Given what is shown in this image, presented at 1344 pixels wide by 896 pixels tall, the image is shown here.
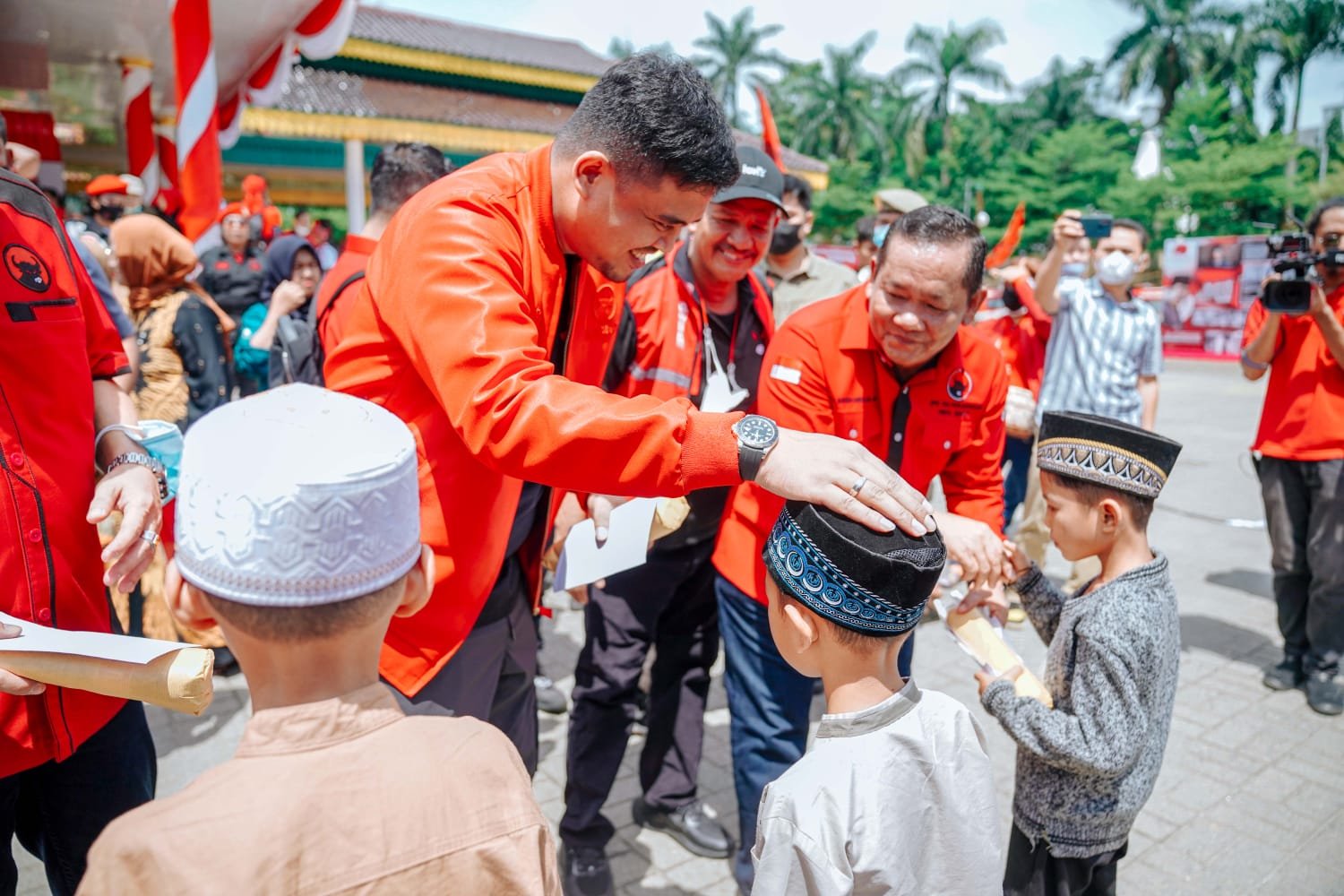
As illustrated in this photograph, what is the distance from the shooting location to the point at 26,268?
1.62 metres

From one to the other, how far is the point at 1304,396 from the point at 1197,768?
1.74 m

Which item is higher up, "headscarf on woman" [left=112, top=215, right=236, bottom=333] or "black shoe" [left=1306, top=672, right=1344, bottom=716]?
"headscarf on woman" [left=112, top=215, right=236, bottom=333]

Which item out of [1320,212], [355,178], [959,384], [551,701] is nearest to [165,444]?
[959,384]

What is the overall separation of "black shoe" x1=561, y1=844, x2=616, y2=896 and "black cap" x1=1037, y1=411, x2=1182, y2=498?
1765mm

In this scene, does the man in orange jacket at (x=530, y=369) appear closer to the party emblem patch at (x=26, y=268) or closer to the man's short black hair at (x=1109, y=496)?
the party emblem patch at (x=26, y=268)

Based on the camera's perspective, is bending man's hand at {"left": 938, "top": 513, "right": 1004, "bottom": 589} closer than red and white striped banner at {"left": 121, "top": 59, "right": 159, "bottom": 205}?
Yes

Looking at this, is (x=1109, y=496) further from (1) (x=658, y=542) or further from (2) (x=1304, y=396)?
(2) (x=1304, y=396)

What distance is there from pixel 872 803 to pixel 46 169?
11303 mm

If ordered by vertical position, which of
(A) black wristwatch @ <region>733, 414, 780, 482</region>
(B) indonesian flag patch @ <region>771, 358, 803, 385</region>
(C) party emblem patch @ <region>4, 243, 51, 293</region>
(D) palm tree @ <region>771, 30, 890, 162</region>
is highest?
(D) palm tree @ <region>771, 30, 890, 162</region>

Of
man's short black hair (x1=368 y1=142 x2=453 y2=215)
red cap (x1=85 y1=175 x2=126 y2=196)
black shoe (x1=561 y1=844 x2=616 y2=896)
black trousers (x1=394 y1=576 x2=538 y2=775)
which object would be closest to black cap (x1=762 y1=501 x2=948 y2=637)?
black trousers (x1=394 y1=576 x2=538 y2=775)

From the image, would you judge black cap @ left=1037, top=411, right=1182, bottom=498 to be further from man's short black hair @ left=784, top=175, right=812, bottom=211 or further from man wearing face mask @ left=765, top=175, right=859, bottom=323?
man's short black hair @ left=784, top=175, right=812, bottom=211

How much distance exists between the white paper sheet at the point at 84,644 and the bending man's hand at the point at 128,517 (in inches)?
6.7

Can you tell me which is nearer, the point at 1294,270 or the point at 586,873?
the point at 586,873

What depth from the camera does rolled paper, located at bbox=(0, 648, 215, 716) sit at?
131 centimetres
